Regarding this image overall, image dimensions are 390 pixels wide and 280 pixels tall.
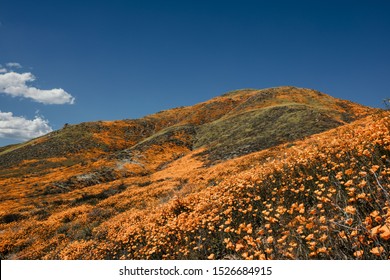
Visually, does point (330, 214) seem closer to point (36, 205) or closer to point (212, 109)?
point (36, 205)

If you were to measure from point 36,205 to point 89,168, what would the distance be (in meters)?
17.3

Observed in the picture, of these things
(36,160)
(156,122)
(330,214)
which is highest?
(156,122)

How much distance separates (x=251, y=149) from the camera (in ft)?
117

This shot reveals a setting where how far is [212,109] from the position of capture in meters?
87.0

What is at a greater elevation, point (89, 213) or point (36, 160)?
point (36, 160)

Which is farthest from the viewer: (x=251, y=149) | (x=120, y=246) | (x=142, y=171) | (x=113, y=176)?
(x=142, y=171)

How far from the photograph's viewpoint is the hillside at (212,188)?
4.78 m

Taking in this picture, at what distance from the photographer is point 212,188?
1172cm

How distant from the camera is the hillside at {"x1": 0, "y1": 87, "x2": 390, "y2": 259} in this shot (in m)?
4.78

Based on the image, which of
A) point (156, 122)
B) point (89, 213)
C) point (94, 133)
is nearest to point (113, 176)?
point (89, 213)
